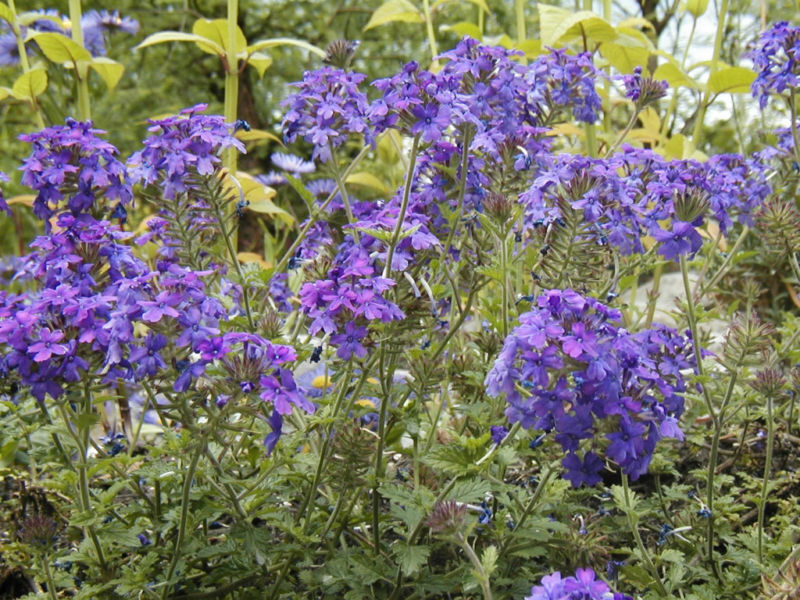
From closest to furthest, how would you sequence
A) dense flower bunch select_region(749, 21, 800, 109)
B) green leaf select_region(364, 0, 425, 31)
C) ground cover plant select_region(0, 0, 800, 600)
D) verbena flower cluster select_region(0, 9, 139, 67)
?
ground cover plant select_region(0, 0, 800, 600) → dense flower bunch select_region(749, 21, 800, 109) → green leaf select_region(364, 0, 425, 31) → verbena flower cluster select_region(0, 9, 139, 67)

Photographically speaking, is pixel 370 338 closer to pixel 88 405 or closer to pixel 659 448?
pixel 88 405

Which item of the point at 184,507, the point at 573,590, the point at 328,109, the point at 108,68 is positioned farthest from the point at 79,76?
the point at 573,590

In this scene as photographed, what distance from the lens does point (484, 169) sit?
2.08 metres

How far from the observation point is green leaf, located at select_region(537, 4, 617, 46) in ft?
8.64

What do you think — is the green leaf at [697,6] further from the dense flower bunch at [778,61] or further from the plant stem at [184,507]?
the plant stem at [184,507]

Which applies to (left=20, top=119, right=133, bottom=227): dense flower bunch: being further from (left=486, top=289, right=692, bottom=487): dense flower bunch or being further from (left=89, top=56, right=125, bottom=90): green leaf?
(left=486, top=289, right=692, bottom=487): dense flower bunch

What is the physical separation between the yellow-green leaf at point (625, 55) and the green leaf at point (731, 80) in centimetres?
23

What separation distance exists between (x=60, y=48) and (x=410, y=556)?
6.76 feet

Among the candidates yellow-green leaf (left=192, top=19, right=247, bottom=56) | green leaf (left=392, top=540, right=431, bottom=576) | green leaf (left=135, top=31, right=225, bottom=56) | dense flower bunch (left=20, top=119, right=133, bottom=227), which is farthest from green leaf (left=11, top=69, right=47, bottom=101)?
green leaf (left=392, top=540, right=431, bottom=576)

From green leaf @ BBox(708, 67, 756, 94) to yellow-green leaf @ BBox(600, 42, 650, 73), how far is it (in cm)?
23

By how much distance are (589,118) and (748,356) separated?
804mm

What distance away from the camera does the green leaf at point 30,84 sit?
277cm

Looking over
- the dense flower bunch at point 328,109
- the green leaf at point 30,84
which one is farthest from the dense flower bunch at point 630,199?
the green leaf at point 30,84

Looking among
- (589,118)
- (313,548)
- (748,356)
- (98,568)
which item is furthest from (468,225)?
(98,568)
